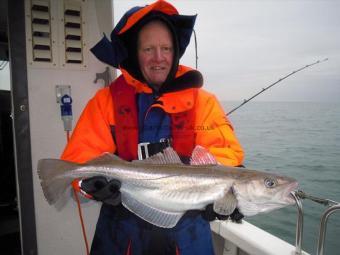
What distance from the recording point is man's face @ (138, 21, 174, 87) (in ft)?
9.07

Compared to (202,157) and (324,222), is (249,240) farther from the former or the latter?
(202,157)

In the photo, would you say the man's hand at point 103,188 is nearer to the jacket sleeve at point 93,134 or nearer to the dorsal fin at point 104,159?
the dorsal fin at point 104,159

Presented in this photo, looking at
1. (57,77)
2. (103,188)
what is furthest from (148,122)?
(57,77)

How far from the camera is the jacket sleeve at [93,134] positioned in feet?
8.25

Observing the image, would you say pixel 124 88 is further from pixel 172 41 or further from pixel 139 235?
pixel 139 235

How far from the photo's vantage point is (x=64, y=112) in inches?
144

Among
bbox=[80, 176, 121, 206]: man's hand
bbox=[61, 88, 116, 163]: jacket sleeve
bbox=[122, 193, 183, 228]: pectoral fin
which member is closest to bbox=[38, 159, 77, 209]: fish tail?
bbox=[80, 176, 121, 206]: man's hand

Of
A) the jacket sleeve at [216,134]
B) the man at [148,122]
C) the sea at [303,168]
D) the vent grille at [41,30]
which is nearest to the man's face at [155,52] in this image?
the man at [148,122]

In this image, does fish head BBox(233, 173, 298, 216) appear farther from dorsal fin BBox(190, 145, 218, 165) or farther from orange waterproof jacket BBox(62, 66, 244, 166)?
orange waterproof jacket BBox(62, 66, 244, 166)

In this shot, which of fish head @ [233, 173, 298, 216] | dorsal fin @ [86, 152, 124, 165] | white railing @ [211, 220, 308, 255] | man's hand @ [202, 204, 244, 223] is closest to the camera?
fish head @ [233, 173, 298, 216]

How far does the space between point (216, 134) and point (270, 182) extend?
2.26 ft

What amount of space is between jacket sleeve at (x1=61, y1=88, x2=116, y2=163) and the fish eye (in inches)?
55.9

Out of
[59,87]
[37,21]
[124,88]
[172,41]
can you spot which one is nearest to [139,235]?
[124,88]

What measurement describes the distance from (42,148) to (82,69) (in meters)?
1.17
